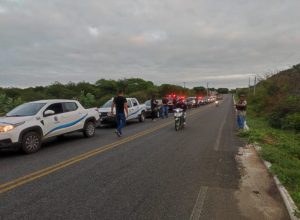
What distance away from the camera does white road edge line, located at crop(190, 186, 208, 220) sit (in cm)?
443

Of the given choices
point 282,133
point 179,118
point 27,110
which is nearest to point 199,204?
point 27,110

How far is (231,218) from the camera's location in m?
4.38

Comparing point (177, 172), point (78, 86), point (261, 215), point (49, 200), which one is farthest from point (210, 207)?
point (78, 86)

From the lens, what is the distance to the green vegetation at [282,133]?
21.7 ft

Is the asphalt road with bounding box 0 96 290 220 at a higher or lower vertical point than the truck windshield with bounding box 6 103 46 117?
lower

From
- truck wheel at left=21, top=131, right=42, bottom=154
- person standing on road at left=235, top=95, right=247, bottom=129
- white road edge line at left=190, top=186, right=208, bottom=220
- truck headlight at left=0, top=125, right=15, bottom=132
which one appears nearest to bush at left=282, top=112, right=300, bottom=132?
person standing on road at left=235, top=95, right=247, bottom=129

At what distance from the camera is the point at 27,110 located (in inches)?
408

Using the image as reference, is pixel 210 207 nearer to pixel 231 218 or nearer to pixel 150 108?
pixel 231 218

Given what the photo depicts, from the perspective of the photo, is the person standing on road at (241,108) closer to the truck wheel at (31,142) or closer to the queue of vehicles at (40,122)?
the queue of vehicles at (40,122)

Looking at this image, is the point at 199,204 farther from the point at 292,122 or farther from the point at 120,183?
the point at 292,122

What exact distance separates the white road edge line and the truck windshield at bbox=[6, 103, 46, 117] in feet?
22.6

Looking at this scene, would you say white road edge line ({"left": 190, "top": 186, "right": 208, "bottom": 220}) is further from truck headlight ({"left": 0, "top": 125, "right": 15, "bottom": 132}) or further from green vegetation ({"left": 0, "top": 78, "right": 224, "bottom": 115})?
green vegetation ({"left": 0, "top": 78, "right": 224, "bottom": 115})

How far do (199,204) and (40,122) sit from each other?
6993mm

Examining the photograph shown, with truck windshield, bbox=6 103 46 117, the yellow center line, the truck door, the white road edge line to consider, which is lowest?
the white road edge line
